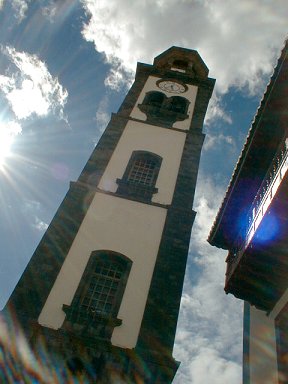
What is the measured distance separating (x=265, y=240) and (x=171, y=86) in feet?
46.0

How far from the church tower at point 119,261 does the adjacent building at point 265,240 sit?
76.8 inches

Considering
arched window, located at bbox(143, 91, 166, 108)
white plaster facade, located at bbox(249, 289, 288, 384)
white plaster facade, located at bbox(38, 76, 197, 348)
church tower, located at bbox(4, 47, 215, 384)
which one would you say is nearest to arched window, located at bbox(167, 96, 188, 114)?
arched window, located at bbox(143, 91, 166, 108)

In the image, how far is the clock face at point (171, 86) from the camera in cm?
1998

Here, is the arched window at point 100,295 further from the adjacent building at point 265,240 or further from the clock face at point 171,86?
the clock face at point 171,86

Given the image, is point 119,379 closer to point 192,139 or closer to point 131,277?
point 131,277

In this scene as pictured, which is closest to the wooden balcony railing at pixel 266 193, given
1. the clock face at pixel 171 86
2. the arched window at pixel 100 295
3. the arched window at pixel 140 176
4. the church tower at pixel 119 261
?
the church tower at pixel 119 261

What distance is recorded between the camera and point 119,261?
37.6 feet

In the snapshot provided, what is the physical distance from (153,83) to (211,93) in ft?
9.70

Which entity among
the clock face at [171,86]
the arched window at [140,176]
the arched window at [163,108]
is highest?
the clock face at [171,86]

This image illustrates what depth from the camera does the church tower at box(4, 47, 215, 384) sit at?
9422 millimetres

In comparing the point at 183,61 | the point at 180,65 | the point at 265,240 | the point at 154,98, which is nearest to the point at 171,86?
the point at 154,98

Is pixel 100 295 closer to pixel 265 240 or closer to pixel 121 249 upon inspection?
pixel 121 249

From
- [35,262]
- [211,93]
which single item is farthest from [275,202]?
[211,93]

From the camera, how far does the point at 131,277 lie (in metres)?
11.0
